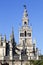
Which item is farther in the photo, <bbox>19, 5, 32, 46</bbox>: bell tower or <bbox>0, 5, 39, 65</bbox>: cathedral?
<bbox>19, 5, 32, 46</bbox>: bell tower

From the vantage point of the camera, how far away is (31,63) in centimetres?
9538

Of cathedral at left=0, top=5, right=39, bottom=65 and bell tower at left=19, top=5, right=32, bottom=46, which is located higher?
bell tower at left=19, top=5, right=32, bottom=46

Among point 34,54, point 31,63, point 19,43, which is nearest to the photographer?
point 31,63

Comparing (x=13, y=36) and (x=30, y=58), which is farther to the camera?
(x=13, y=36)

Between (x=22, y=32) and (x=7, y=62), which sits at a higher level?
(x=22, y=32)

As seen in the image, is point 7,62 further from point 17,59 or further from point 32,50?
point 32,50

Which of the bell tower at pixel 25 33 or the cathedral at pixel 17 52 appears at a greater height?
the bell tower at pixel 25 33

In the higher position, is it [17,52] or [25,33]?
[25,33]

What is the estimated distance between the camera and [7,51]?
333 feet

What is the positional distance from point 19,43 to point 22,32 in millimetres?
3700

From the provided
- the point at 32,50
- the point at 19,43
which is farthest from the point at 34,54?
the point at 19,43

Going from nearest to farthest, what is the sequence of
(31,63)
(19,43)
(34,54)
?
(31,63), (34,54), (19,43)

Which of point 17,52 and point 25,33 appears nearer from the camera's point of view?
point 17,52

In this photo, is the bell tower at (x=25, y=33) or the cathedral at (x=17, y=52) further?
the bell tower at (x=25, y=33)
